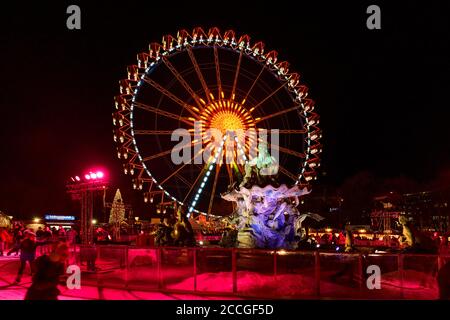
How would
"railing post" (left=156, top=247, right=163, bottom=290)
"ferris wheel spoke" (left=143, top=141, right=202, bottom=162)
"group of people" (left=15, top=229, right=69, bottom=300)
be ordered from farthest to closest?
"ferris wheel spoke" (left=143, top=141, right=202, bottom=162) → "railing post" (left=156, top=247, right=163, bottom=290) → "group of people" (left=15, top=229, right=69, bottom=300)

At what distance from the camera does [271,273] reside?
467 inches

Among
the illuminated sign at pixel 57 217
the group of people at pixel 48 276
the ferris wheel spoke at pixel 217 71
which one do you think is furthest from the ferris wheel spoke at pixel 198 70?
the illuminated sign at pixel 57 217

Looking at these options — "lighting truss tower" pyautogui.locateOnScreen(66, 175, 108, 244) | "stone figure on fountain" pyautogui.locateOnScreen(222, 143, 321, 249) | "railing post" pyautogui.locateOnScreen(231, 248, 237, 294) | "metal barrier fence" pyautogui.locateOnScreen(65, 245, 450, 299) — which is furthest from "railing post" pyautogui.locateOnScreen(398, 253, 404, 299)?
"lighting truss tower" pyautogui.locateOnScreen(66, 175, 108, 244)

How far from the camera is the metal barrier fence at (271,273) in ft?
36.4

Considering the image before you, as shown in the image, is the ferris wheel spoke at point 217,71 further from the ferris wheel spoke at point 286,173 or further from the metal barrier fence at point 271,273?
the metal barrier fence at point 271,273

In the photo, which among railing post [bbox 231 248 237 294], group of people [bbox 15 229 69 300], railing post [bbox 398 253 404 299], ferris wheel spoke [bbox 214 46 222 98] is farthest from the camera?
ferris wheel spoke [bbox 214 46 222 98]

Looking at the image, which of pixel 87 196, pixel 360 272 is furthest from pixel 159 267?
pixel 87 196

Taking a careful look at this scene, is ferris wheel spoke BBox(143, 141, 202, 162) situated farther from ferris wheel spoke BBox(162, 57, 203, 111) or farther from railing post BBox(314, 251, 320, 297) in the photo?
railing post BBox(314, 251, 320, 297)

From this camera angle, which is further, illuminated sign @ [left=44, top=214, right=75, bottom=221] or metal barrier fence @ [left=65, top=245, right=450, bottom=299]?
illuminated sign @ [left=44, top=214, right=75, bottom=221]

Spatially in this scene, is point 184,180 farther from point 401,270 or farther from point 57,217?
point 57,217

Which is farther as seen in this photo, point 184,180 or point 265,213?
point 184,180

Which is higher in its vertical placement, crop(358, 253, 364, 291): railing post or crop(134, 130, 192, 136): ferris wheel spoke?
crop(134, 130, 192, 136): ferris wheel spoke

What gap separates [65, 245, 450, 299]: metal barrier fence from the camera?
11.1 m
